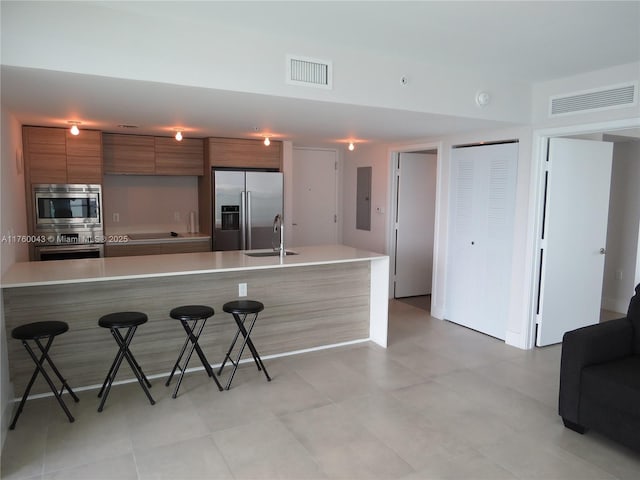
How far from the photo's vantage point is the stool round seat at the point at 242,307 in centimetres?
358

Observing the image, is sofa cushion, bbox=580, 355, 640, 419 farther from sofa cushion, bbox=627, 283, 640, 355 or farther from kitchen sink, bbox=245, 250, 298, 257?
kitchen sink, bbox=245, 250, 298, 257

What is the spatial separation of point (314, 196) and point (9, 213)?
170 inches

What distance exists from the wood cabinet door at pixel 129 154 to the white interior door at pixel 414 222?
3.21 meters

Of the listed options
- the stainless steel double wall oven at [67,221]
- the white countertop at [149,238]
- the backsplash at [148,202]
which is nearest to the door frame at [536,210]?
the white countertop at [149,238]

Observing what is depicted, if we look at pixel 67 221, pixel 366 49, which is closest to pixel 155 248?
pixel 67 221

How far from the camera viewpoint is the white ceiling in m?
2.64

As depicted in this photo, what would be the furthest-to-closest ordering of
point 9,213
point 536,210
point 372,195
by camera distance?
point 372,195, point 536,210, point 9,213

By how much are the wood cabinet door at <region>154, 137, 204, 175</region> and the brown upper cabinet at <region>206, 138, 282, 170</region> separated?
0.23 m

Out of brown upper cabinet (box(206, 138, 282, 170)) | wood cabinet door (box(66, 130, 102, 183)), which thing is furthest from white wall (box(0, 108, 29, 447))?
brown upper cabinet (box(206, 138, 282, 170))

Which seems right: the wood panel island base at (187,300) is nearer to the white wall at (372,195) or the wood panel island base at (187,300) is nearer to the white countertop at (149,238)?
the white countertop at (149,238)

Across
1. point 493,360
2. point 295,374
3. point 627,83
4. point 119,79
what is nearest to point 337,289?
point 295,374

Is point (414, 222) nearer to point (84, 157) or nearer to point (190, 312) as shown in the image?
point (190, 312)

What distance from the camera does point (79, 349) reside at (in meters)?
3.52

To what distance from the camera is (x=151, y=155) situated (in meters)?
5.74
